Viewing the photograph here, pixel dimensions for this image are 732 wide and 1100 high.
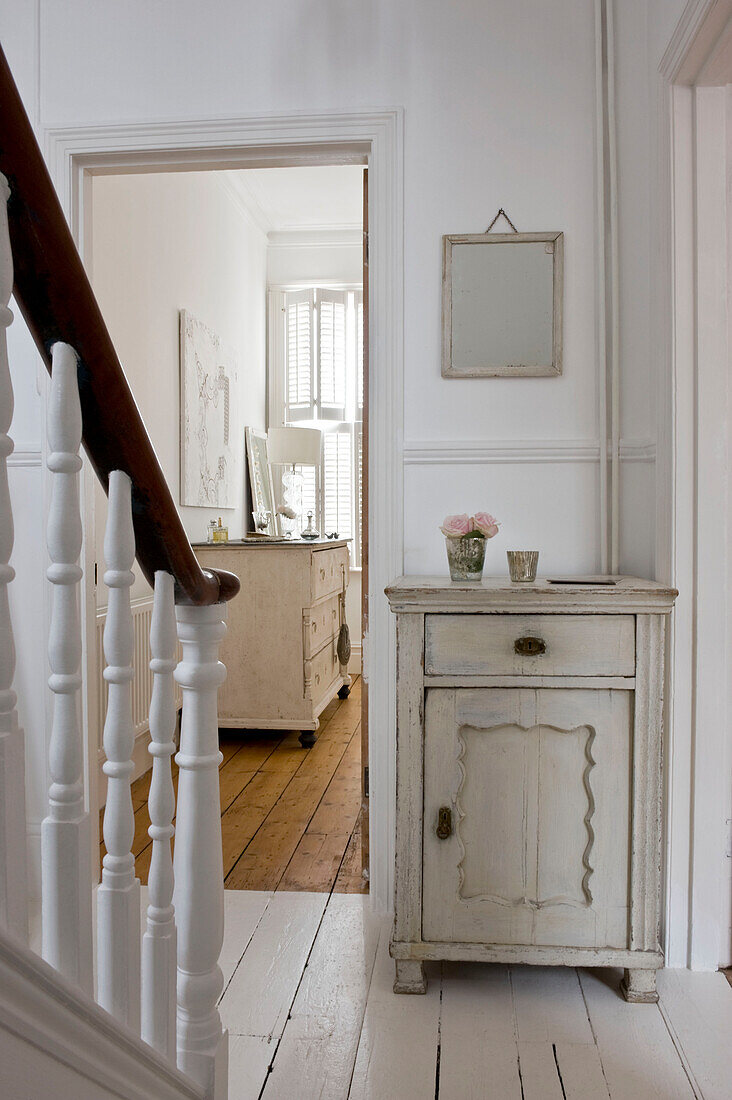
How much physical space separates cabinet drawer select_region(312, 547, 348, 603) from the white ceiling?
2183 mm

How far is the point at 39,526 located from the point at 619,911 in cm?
185

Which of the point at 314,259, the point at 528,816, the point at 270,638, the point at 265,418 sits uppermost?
the point at 314,259

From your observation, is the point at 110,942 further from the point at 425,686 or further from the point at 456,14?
the point at 456,14

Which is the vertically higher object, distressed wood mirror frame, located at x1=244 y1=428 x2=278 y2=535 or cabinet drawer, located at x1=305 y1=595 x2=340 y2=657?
distressed wood mirror frame, located at x1=244 y1=428 x2=278 y2=535

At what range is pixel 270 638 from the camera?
4.19 m

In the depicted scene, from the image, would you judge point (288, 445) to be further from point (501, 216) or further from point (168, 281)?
point (501, 216)

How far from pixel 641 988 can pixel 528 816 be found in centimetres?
47

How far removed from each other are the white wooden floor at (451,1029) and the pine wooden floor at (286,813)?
0.37m

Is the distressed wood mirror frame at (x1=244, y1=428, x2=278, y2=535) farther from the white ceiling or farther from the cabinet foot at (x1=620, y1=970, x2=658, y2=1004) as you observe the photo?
the cabinet foot at (x1=620, y1=970, x2=658, y2=1004)

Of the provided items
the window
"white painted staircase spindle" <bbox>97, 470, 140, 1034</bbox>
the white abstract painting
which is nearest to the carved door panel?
"white painted staircase spindle" <bbox>97, 470, 140, 1034</bbox>

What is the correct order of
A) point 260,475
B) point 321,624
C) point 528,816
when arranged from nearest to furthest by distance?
1. point 528,816
2. point 321,624
3. point 260,475

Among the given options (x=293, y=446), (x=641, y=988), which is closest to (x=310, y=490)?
(x=293, y=446)

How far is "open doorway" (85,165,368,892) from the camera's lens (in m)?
3.00

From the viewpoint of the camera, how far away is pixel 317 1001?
192cm
